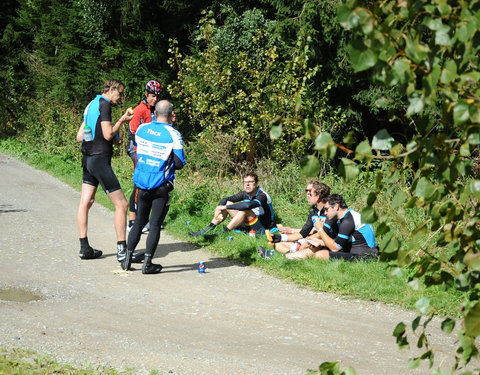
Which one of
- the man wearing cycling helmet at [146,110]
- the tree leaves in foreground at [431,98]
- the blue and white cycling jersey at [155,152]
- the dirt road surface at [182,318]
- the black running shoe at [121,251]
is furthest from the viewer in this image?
the man wearing cycling helmet at [146,110]

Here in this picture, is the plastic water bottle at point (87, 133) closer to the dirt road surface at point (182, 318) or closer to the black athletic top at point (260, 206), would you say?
the dirt road surface at point (182, 318)

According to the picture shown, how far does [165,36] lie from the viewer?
2116 cm

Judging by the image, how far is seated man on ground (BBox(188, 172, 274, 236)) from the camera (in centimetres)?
984

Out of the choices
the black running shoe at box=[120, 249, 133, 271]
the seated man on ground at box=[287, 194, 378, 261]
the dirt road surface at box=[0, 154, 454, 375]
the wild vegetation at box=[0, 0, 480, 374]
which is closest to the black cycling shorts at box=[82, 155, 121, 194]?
the black running shoe at box=[120, 249, 133, 271]

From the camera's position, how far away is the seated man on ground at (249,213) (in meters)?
9.84

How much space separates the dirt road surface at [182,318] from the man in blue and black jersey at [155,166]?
1.79 ft

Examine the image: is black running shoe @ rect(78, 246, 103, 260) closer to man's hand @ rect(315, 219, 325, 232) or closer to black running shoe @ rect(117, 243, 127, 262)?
black running shoe @ rect(117, 243, 127, 262)

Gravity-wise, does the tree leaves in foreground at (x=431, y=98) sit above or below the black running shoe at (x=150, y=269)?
above

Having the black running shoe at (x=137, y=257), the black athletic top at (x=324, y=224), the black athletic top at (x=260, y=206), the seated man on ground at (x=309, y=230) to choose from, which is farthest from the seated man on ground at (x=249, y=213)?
the black running shoe at (x=137, y=257)

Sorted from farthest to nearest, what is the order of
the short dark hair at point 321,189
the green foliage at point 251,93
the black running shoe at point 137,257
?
the green foliage at point 251,93, the short dark hair at point 321,189, the black running shoe at point 137,257

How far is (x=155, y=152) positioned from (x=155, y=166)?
6.5 inches

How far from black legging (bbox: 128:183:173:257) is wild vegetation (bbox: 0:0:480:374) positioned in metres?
1.50

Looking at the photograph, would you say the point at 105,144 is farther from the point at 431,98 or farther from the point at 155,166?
the point at 431,98

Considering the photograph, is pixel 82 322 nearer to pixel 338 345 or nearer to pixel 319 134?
pixel 338 345
